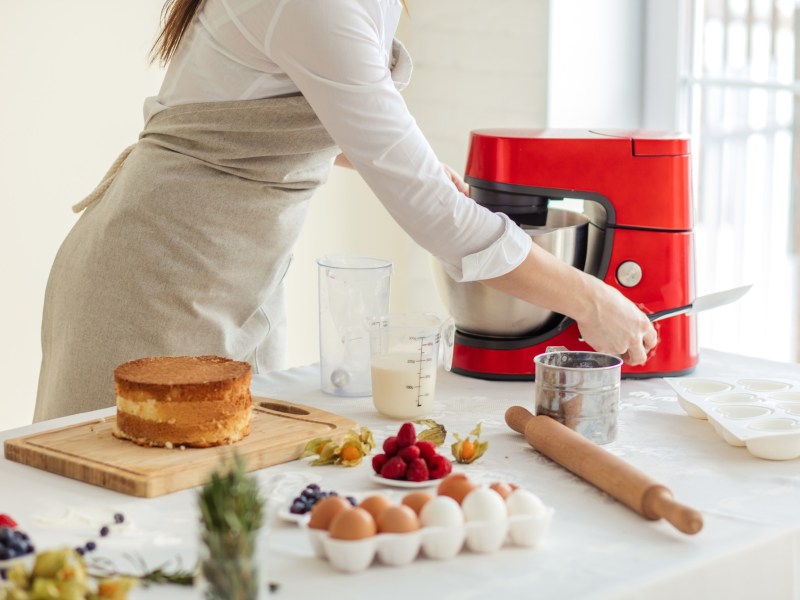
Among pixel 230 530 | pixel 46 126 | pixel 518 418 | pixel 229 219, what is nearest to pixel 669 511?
pixel 518 418

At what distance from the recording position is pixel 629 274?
1.51 meters

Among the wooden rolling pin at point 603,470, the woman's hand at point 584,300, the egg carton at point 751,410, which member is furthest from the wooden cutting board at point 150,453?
the egg carton at point 751,410

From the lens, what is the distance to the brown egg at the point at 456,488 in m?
0.88

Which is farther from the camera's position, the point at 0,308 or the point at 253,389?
the point at 0,308

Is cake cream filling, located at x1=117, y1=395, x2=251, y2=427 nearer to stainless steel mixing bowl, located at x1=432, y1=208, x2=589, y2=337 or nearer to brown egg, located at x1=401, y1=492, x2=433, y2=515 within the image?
brown egg, located at x1=401, y1=492, x2=433, y2=515

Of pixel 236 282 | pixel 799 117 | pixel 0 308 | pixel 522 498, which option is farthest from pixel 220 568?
pixel 799 117

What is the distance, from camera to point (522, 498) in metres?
0.86

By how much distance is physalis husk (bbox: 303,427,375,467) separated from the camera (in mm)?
1080

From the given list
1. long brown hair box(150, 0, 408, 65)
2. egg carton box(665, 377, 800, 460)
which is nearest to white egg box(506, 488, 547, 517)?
egg carton box(665, 377, 800, 460)

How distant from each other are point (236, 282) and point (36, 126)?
1.05 meters

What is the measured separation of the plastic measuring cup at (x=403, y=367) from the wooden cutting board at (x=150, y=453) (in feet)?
0.26

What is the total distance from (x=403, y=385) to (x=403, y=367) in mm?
25

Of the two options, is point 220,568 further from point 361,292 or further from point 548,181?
point 548,181

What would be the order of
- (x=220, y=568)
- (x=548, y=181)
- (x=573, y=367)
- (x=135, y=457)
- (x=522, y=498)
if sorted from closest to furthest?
(x=220, y=568)
(x=522, y=498)
(x=135, y=457)
(x=573, y=367)
(x=548, y=181)
